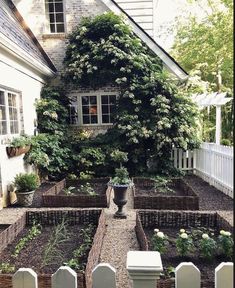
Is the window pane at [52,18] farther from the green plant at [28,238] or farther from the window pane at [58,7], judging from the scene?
the green plant at [28,238]

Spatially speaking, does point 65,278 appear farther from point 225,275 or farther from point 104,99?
point 104,99

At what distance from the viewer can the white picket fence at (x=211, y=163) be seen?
7.09m

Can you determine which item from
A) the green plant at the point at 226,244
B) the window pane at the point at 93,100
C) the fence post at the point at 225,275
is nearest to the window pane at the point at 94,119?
the window pane at the point at 93,100

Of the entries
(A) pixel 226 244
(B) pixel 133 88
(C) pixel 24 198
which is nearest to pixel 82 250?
(A) pixel 226 244

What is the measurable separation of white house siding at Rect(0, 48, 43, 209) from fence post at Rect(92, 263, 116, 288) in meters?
5.25

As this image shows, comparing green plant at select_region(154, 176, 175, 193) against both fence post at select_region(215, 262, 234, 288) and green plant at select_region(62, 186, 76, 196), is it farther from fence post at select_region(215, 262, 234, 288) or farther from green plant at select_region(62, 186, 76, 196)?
fence post at select_region(215, 262, 234, 288)

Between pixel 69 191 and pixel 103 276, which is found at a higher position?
pixel 103 276

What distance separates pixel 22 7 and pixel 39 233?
30.0 feet

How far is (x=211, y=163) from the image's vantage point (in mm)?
8336

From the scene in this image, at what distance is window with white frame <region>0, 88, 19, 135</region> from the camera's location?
707 centimetres

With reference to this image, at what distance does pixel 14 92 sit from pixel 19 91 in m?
0.18

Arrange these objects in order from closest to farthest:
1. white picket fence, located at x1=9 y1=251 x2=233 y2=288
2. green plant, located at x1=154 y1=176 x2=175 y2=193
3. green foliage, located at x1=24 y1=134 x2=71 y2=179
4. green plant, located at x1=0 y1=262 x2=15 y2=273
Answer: white picket fence, located at x1=9 y1=251 x2=233 y2=288 → green plant, located at x1=0 y1=262 x2=15 y2=273 → green plant, located at x1=154 y1=176 x2=175 y2=193 → green foliage, located at x1=24 y1=134 x2=71 y2=179

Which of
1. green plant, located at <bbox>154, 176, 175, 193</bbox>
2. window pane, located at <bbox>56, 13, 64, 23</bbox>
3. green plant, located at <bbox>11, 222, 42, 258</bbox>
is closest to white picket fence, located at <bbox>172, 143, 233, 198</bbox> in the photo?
green plant, located at <bbox>154, 176, 175, 193</bbox>

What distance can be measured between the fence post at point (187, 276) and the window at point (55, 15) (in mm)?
10764
